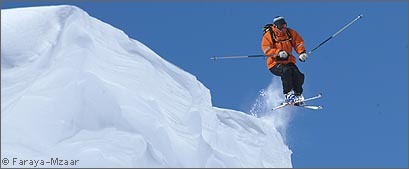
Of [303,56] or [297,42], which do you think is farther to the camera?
[297,42]

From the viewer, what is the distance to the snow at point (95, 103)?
10516mm

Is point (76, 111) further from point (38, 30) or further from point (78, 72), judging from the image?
point (38, 30)

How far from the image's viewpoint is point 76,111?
11211 mm

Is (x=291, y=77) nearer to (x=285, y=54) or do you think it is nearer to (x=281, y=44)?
(x=285, y=54)

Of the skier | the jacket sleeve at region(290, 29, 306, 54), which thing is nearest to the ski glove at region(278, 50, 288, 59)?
the skier

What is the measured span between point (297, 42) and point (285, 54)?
0.71 m

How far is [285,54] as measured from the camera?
57.3 feet

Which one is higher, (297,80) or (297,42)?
(297,42)

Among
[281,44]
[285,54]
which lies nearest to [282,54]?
[285,54]

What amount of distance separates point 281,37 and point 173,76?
4496 millimetres

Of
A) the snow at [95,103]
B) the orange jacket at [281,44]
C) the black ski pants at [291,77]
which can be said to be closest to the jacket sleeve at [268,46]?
the orange jacket at [281,44]

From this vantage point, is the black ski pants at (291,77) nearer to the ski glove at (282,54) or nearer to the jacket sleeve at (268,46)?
the ski glove at (282,54)

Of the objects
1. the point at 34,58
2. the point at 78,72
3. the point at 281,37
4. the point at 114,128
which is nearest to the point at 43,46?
the point at 34,58

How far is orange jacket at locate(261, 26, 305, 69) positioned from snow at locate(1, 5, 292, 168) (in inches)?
151
